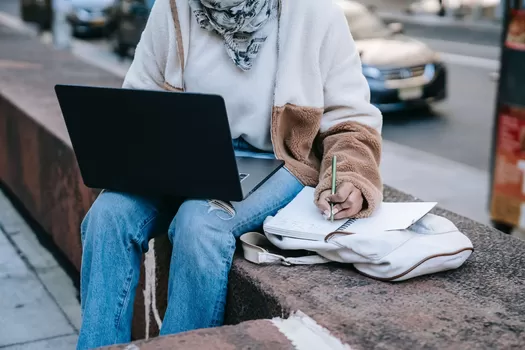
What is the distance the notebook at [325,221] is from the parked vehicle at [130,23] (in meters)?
12.1

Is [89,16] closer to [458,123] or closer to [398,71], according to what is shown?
[398,71]

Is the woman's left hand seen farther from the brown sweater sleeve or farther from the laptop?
the laptop

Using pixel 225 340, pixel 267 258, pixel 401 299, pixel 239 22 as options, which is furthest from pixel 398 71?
pixel 225 340

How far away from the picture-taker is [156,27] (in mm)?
2633

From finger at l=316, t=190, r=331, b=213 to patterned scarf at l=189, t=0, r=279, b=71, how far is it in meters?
0.49

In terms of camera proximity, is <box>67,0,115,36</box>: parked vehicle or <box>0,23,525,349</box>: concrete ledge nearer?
<box>0,23,525,349</box>: concrete ledge

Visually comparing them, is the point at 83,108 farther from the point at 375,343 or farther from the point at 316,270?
the point at 375,343

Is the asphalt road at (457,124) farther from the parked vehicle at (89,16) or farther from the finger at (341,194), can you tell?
the parked vehicle at (89,16)

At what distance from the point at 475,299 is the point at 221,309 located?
0.72 meters

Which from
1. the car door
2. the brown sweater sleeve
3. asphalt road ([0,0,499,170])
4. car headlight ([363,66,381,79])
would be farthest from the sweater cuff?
the car door

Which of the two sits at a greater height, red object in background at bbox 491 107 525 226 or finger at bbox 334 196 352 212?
finger at bbox 334 196 352 212

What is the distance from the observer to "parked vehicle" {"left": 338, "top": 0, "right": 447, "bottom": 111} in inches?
357

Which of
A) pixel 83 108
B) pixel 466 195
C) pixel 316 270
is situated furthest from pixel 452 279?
pixel 466 195

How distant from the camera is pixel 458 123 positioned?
9117mm
